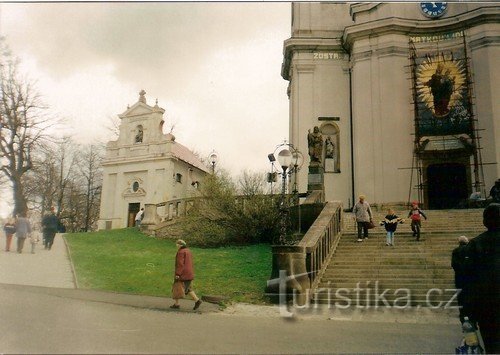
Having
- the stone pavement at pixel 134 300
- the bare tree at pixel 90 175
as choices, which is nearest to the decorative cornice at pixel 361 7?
the bare tree at pixel 90 175

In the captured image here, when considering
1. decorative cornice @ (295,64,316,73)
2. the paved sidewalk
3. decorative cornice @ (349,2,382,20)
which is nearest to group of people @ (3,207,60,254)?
the paved sidewalk

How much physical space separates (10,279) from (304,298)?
5317 mm

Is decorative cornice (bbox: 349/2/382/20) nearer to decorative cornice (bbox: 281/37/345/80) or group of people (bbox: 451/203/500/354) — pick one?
decorative cornice (bbox: 281/37/345/80)

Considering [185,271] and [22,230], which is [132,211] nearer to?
[22,230]

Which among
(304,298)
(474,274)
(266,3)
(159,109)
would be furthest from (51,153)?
(474,274)

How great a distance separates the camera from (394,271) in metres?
9.86

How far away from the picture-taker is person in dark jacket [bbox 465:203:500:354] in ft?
12.7

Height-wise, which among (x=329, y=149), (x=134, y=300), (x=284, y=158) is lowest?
(x=134, y=300)

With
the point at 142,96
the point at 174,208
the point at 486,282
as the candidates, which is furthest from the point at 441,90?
the point at 486,282

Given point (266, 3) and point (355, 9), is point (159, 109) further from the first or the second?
point (355, 9)

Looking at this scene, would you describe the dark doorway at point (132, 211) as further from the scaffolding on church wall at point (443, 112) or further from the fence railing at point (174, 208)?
the scaffolding on church wall at point (443, 112)

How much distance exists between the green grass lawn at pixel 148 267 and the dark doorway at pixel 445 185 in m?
10.8

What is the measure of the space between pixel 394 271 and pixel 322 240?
1.67 m

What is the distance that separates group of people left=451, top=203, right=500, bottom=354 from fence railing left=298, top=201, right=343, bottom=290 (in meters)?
5.22
